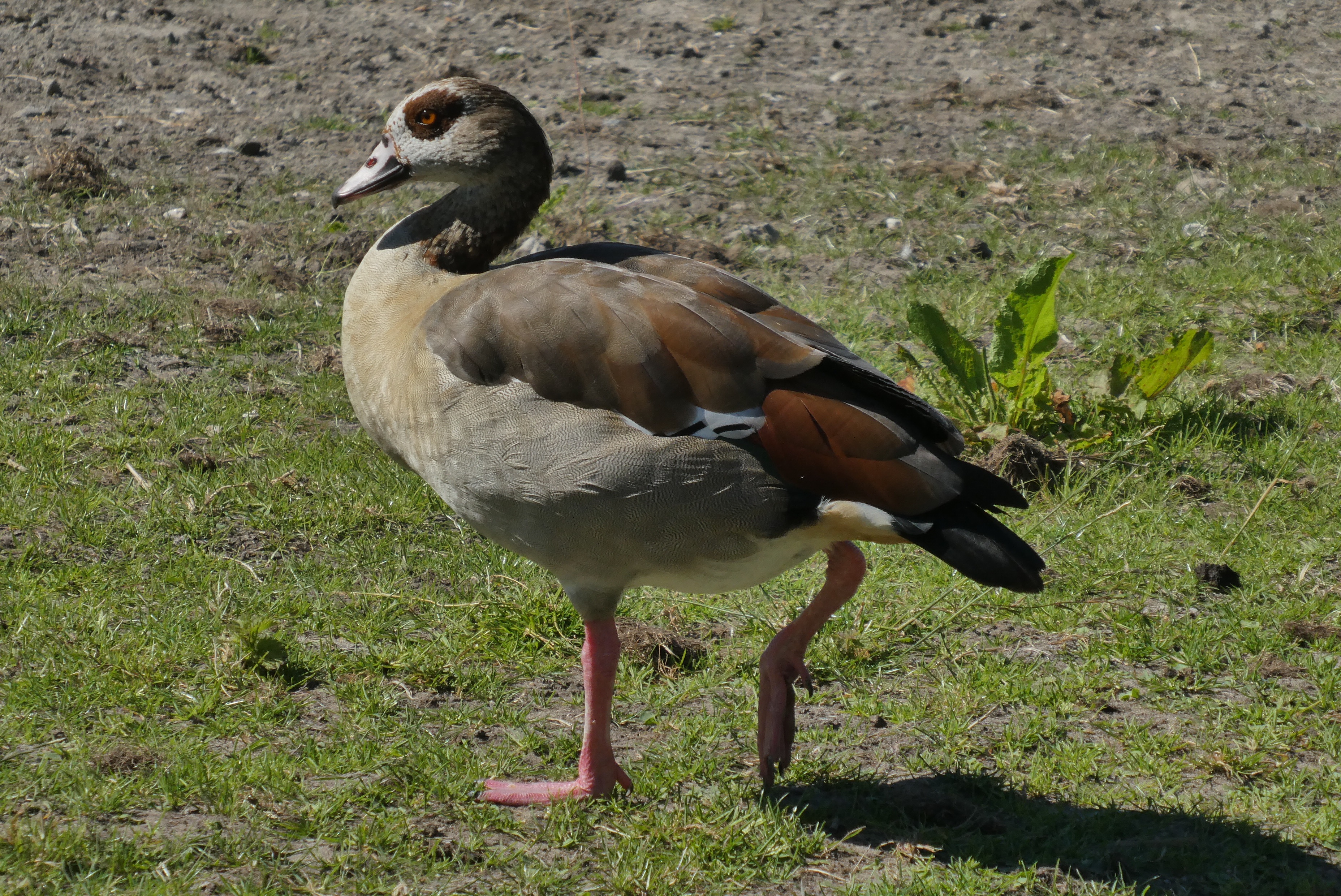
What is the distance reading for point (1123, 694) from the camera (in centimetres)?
391

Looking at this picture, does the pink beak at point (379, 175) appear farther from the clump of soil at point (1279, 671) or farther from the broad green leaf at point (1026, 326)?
the clump of soil at point (1279, 671)


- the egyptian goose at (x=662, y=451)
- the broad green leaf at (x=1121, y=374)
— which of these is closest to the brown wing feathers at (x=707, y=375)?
the egyptian goose at (x=662, y=451)

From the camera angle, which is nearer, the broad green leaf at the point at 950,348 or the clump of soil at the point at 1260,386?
the broad green leaf at the point at 950,348

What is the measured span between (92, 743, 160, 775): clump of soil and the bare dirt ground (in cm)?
399

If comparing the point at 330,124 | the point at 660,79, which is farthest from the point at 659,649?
the point at 660,79

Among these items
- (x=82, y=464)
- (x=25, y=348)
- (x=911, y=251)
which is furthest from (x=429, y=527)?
(x=911, y=251)

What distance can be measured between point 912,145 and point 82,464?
5.53 meters

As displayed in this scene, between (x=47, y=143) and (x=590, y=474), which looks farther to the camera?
(x=47, y=143)

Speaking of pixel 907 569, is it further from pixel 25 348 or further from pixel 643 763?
pixel 25 348

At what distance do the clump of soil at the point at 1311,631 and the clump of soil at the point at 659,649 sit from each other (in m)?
1.87

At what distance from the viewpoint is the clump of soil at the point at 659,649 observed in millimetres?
4074

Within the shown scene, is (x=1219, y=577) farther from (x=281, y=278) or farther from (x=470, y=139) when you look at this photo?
(x=281, y=278)

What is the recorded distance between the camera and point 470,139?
3.91m

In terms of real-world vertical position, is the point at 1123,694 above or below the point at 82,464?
below
